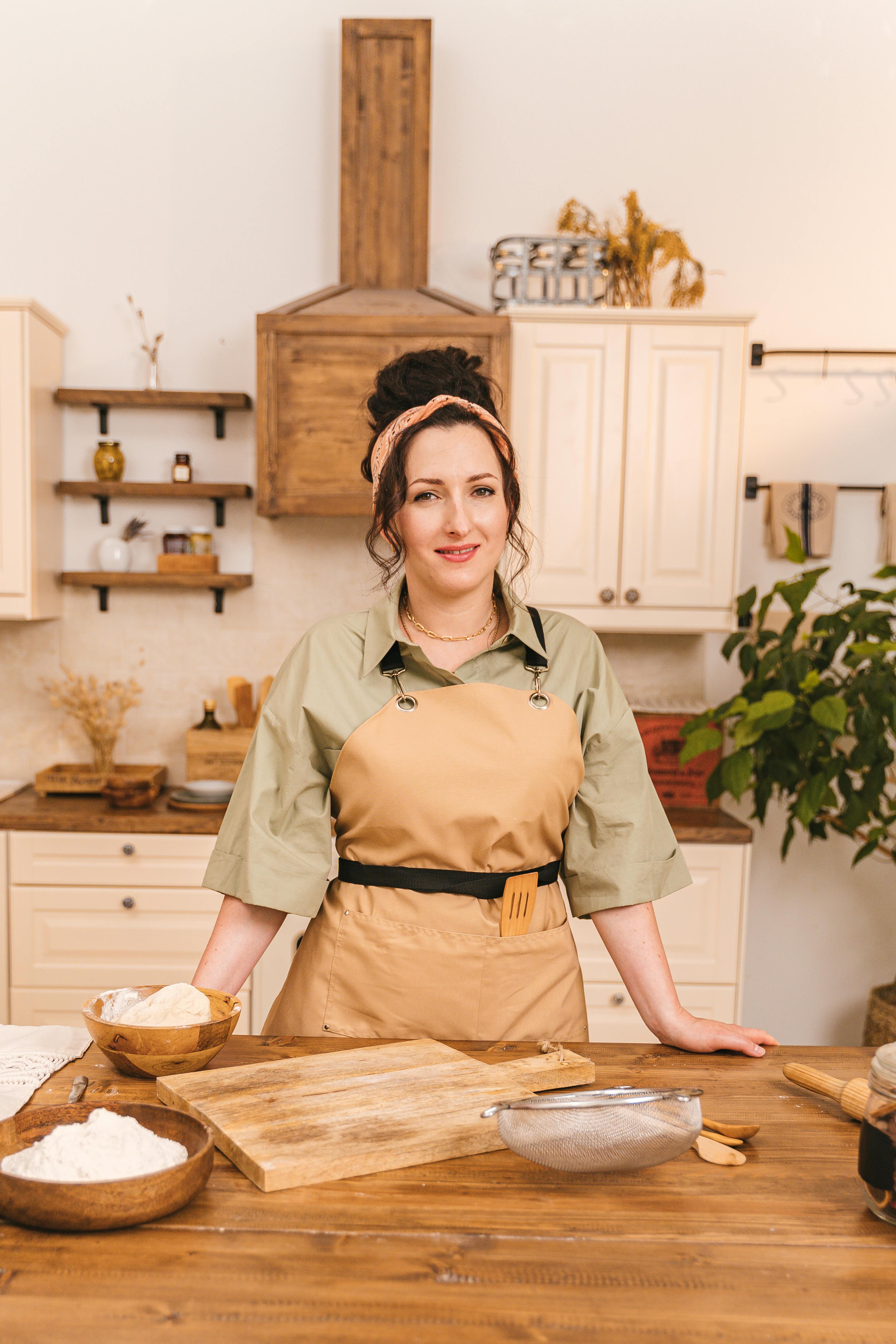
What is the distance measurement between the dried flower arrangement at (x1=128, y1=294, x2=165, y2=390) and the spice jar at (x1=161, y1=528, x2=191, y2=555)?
44 centimetres

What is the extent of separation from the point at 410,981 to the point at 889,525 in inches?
95.7

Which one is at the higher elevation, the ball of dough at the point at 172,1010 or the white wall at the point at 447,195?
the white wall at the point at 447,195

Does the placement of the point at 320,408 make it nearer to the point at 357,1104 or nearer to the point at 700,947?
the point at 700,947

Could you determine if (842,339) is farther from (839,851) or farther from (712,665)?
(839,851)

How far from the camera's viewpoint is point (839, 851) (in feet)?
10.8

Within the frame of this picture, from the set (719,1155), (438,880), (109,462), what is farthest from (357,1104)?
(109,462)

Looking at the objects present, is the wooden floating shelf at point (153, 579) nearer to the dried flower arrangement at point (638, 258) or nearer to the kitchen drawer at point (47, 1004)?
the kitchen drawer at point (47, 1004)

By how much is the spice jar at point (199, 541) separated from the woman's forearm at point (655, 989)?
2056mm

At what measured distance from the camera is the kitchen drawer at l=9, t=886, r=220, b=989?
2799mm

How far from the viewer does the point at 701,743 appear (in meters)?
2.61

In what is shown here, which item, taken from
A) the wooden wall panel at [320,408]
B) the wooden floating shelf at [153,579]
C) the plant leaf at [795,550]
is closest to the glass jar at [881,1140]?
the plant leaf at [795,550]

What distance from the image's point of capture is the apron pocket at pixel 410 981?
142cm

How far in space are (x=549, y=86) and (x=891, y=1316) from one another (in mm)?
3302

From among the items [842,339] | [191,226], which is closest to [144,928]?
[191,226]
